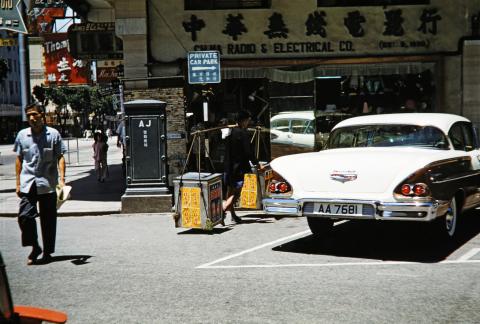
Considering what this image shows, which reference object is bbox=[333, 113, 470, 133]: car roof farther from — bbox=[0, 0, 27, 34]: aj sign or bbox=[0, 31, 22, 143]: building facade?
bbox=[0, 31, 22, 143]: building facade

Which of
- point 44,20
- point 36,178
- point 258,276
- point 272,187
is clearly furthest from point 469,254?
point 44,20

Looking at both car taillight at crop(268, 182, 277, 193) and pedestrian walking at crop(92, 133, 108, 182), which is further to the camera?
pedestrian walking at crop(92, 133, 108, 182)

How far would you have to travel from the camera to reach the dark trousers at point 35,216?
24.0 ft

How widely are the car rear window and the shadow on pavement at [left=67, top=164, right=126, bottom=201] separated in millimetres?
7188

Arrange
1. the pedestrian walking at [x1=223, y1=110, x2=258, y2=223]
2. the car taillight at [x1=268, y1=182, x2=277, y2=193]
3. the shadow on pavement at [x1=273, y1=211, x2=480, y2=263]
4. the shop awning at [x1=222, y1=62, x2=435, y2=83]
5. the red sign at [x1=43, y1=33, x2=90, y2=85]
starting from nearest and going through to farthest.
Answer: the shadow on pavement at [x1=273, y1=211, x2=480, y2=263]
the car taillight at [x1=268, y1=182, x2=277, y2=193]
the pedestrian walking at [x1=223, y1=110, x2=258, y2=223]
the shop awning at [x1=222, y1=62, x2=435, y2=83]
the red sign at [x1=43, y1=33, x2=90, y2=85]

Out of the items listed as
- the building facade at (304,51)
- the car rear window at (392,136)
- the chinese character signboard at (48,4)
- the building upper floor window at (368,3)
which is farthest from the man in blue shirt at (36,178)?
the chinese character signboard at (48,4)

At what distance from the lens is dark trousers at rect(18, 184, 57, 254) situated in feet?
24.0

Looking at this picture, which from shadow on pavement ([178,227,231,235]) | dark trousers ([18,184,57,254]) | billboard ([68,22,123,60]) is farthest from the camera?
billboard ([68,22,123,60])

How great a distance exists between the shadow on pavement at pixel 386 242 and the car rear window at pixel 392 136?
1209 mm

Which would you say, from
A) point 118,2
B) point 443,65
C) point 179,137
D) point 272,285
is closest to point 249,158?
point 179,137

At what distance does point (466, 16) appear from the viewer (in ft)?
48.5

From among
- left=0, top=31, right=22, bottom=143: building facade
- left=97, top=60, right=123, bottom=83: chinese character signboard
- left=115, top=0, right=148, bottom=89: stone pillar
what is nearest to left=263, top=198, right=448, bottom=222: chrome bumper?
left=115, top=0, right=148, bottom=89: stone pillar

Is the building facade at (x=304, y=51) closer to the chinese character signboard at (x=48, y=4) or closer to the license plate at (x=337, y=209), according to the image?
the license plate at (x=337, y=209)

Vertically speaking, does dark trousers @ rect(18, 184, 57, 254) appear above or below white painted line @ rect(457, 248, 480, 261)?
above
